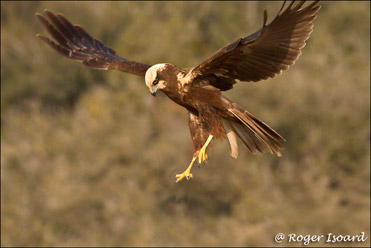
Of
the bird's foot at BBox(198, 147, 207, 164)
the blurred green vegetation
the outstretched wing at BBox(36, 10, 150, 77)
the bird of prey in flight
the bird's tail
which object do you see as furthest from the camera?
the blurred green vegetation

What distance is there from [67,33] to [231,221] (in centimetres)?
1701

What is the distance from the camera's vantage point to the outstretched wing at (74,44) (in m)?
10.8

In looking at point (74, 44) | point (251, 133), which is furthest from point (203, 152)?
point (74, 44)

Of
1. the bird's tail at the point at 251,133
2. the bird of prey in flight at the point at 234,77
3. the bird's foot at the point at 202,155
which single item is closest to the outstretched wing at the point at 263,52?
the bird of prey in flight at the point at 234,77

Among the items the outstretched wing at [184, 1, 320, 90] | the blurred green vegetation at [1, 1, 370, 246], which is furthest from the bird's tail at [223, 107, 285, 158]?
the blurred green vegetation at [1, 1, 370, 246]

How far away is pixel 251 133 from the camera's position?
8.95 meters

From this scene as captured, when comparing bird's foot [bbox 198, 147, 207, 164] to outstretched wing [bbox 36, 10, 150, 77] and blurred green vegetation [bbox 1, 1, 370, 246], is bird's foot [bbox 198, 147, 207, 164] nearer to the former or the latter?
outstretched wing [bbox 36, 10, 150, 77]

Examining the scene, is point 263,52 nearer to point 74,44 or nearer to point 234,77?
point 234,77

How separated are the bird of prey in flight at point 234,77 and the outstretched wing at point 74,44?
6.73 ft

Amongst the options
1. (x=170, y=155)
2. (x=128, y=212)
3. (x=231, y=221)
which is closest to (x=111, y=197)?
(x=128, y=212)

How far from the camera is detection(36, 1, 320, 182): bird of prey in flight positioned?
820 cm

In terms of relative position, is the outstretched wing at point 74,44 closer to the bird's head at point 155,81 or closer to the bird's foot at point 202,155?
the bird's head at point 155,81

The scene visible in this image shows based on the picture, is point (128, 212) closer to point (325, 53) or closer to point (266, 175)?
point (266, 175)

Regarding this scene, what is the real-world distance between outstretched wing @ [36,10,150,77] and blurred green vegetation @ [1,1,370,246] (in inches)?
593
